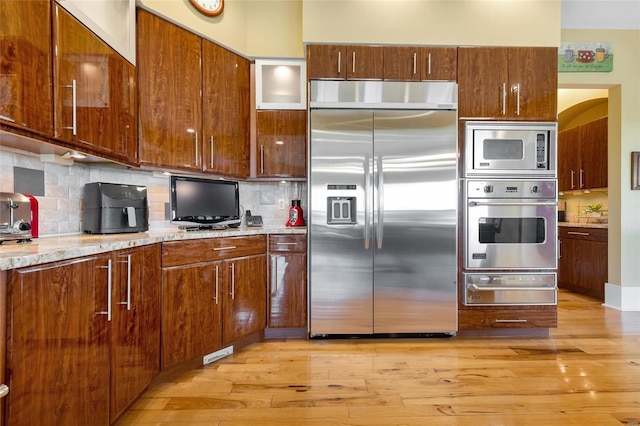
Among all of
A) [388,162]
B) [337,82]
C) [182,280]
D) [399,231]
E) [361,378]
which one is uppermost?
[337,82]

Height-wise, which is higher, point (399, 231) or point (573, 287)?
point (399, 231)

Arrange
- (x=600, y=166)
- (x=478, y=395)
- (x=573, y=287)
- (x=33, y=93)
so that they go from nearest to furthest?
(x=33, y=93) → (x=478, y=395) → (x=600, y=166) → (x=573, y=287)

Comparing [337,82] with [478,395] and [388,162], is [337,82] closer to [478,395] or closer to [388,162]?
[388,162]

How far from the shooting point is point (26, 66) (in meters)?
1.42

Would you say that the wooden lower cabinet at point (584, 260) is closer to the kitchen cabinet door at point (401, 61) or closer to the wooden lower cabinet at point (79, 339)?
the kitchen cabinet door at point (401, 61)

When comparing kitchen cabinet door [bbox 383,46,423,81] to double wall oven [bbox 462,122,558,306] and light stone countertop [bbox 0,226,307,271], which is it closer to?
double wall oven [bbox 462,122,558,306]

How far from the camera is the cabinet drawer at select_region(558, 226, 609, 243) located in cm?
400

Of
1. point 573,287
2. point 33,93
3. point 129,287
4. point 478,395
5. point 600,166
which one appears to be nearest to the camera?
point 33,93

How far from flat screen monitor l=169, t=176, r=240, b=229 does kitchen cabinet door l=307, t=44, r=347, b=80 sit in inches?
44.7

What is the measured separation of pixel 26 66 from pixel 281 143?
188cm

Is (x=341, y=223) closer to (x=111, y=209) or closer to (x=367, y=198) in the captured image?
(x=367, y=198)

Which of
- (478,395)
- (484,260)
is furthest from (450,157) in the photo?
(478,395)

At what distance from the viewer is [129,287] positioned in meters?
1.71

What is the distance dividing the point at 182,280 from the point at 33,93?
119 centimetres
